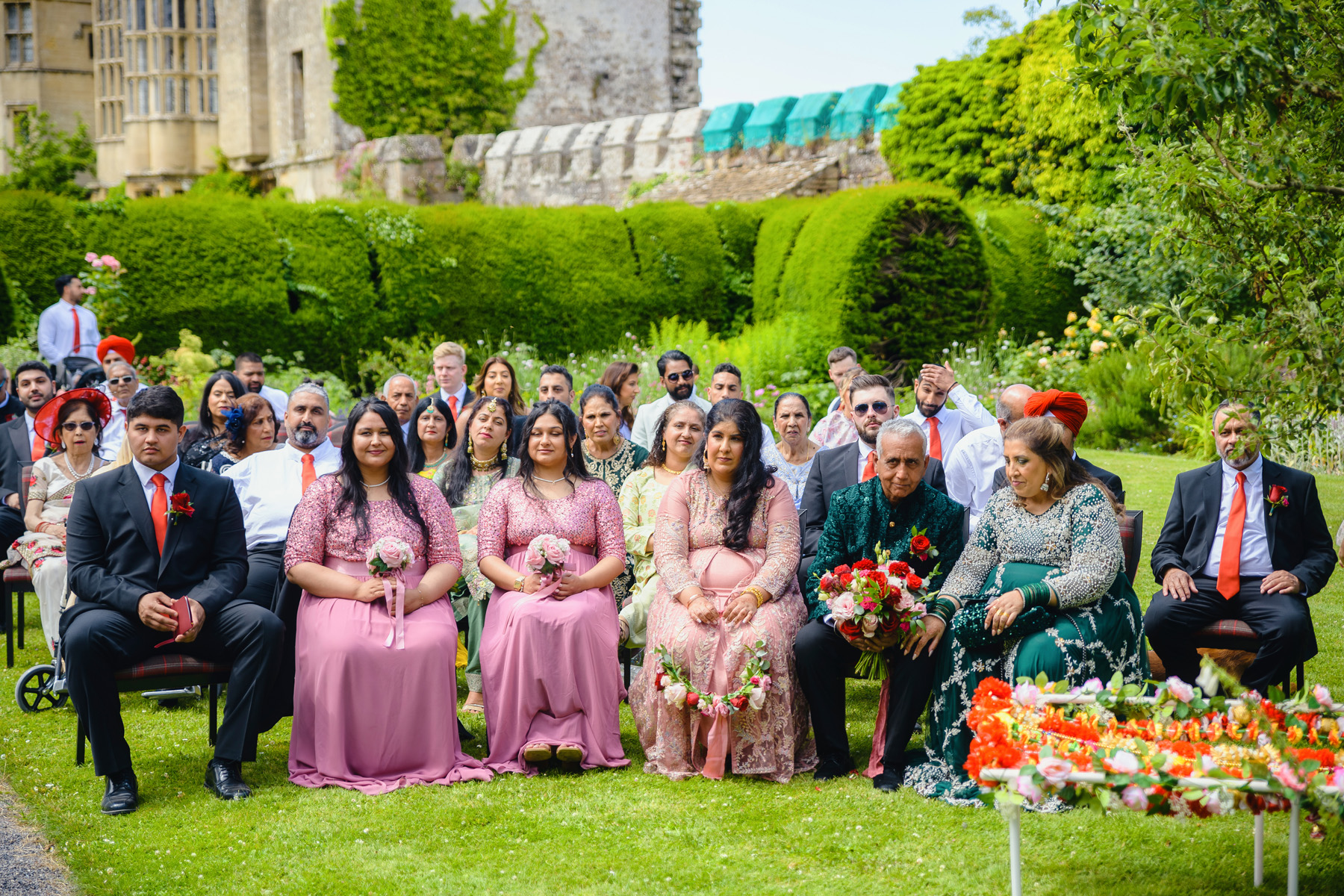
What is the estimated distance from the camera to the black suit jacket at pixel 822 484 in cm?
674

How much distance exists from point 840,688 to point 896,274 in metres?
11.7

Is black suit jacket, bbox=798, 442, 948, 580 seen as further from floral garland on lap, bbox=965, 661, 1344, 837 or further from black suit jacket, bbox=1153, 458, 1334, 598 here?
floral garland on lap, bbox=965, 661, 1344, 837

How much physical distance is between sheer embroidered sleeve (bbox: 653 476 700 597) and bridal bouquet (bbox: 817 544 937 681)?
2.66 feet

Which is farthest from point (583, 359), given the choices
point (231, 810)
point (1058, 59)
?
point (231, 810)

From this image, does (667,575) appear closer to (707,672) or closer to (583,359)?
(707,672)

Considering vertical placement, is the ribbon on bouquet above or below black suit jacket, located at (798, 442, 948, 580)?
below

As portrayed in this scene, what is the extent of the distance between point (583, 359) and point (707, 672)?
43.4 feet

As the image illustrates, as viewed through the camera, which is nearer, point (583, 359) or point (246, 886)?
point (246, 886)

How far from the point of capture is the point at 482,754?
20.6ft

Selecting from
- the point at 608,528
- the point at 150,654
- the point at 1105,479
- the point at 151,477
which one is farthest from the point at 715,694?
the point at 151,477

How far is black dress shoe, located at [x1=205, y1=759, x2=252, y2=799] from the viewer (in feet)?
17.9

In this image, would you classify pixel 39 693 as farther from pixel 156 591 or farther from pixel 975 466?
pixel 975 466

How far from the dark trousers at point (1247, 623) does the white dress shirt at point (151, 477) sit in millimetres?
4866

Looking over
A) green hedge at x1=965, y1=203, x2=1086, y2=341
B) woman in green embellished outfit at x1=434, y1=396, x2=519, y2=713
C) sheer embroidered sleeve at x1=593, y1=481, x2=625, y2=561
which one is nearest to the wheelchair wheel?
woman in green embellished outfit at x1=434, y1=396, x2=519, y2=713
